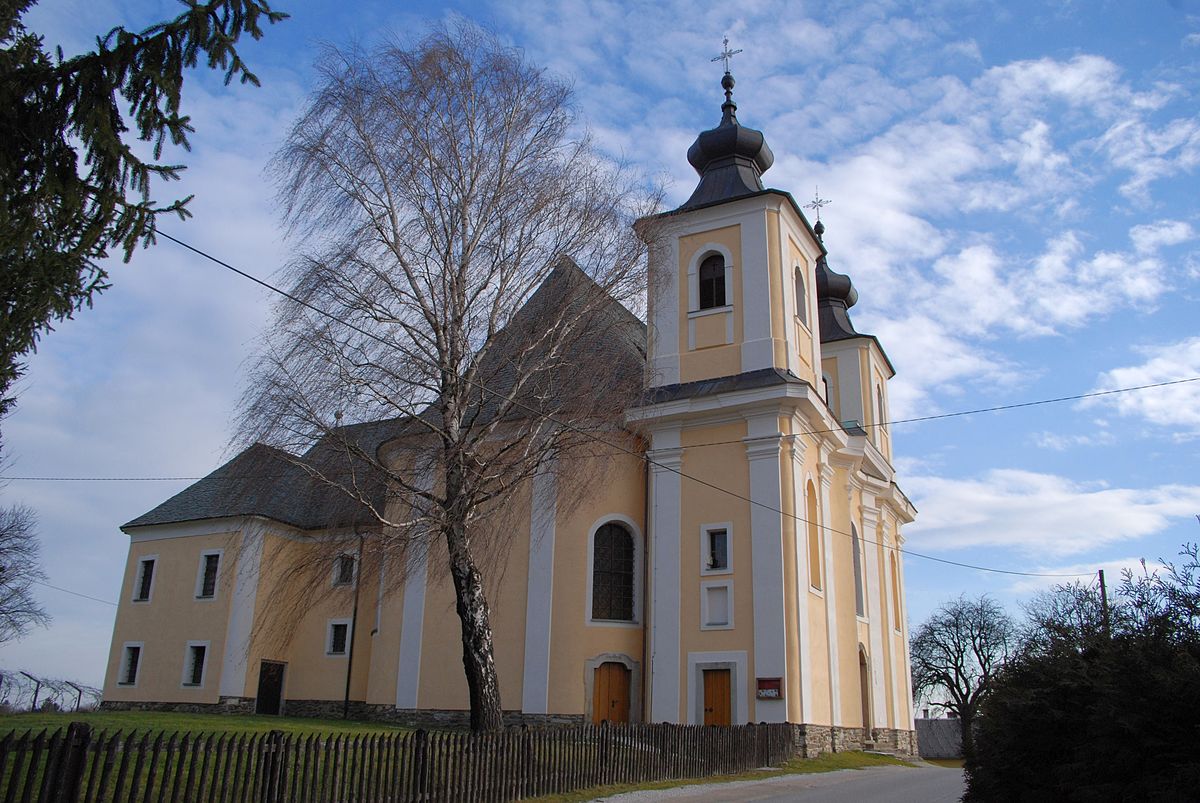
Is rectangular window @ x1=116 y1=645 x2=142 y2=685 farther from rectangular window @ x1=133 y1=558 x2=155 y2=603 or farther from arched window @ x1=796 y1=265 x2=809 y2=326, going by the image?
arched window @ x1=796 y1=265 x2=809 y2=326

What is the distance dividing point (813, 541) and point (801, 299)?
260 inches

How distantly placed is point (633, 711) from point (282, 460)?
11.3m

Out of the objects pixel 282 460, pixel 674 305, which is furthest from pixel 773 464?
pixel 282 460

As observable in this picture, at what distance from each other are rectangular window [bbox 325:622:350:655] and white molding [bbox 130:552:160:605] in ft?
22.1

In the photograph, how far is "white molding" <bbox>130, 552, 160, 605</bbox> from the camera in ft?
101

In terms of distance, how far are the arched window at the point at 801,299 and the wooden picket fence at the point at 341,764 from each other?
12.6 metres

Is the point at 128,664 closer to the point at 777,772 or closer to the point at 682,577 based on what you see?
the point at 682,577

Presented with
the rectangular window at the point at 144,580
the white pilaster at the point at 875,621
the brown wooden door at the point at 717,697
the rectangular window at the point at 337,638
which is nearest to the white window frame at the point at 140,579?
the rectangular window at the point at 144,580

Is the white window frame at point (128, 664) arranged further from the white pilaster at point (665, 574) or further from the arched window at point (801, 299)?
the arched window at point (801, 299)

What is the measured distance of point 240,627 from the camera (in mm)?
28750

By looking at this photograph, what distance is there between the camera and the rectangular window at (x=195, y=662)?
28797mm

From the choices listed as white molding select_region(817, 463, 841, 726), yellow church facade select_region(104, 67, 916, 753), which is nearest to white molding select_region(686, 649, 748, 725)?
yellow church facade select_region(104, 67, 916, 753)

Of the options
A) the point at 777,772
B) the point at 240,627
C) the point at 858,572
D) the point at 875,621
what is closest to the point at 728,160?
the point at 858,572

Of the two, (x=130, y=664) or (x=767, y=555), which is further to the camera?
(x=130, y=664)
